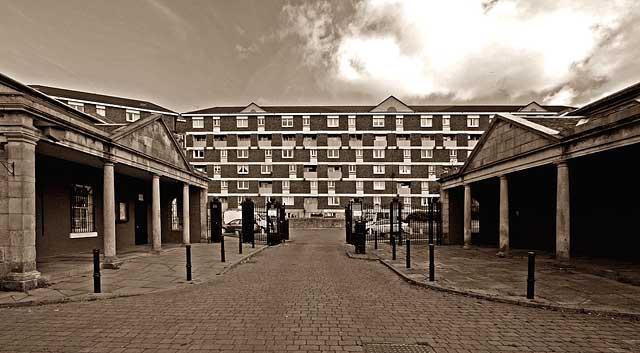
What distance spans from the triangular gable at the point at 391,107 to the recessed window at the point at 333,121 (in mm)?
5534

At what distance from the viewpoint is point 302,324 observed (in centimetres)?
608

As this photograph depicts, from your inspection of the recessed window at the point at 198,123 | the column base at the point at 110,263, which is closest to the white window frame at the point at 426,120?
Answer: the recessed window at the point at 198,123

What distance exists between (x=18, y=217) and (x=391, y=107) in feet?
176

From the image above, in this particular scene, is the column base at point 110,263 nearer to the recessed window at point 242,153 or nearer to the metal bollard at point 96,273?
the metal bollard at point 96,273

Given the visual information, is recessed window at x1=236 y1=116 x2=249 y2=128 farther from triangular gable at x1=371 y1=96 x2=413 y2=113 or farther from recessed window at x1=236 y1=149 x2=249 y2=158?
triangular gable at x1=371 y1=96 x2=413 y2=113

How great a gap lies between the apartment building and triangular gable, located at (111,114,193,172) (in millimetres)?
37151

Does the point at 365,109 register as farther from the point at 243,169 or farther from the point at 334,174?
the point at 243,169

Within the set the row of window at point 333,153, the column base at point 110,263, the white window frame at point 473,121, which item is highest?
the white window frame at point 473,121

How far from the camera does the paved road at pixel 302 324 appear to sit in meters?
5.18

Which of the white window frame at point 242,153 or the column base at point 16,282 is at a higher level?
the white window frame at point 242,153

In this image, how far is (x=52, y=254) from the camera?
13.7 m

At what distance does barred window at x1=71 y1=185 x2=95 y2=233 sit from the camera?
1494 cm

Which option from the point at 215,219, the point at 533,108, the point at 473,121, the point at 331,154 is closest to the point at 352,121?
the point at 331,154

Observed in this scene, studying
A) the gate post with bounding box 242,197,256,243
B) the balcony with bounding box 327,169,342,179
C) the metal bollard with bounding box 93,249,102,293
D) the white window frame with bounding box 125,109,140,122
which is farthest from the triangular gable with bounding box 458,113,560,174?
the white window frame with bounding box 125,109,140,122
